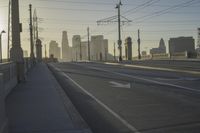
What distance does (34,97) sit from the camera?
60.4 feet

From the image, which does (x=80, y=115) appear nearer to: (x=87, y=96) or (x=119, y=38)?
(x=87, y=96)

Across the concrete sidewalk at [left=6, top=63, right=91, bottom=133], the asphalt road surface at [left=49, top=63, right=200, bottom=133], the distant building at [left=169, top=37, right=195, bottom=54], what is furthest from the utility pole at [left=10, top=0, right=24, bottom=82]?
the distant building at [left=169, top=37, right=195, bottom=54]

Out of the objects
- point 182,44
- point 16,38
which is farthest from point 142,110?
point 182,44

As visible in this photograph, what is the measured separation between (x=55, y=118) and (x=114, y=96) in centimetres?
662

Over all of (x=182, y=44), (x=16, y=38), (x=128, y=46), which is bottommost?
(x=16, y=38)

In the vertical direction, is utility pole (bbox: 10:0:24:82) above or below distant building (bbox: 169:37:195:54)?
below

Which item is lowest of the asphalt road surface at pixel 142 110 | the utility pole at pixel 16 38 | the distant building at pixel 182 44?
the asphalt road surface at pixel 142 110

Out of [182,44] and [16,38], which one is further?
[182,44]

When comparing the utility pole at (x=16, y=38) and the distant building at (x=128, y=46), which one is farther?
the distant building at (x=128, y=46)

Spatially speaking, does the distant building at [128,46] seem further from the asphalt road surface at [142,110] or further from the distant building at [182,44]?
the asphalt road surface at [142,110]

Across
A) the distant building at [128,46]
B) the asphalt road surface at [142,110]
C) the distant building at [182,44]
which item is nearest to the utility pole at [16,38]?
the asphalt road surface at [142,110]

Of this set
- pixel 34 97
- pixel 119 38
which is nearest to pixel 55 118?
pixel 34 97

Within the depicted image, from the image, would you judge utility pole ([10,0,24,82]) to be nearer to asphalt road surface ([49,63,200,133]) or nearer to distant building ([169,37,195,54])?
asphalt road surface ([49,63,200,133])

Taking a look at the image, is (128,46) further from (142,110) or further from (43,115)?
(43,115)
